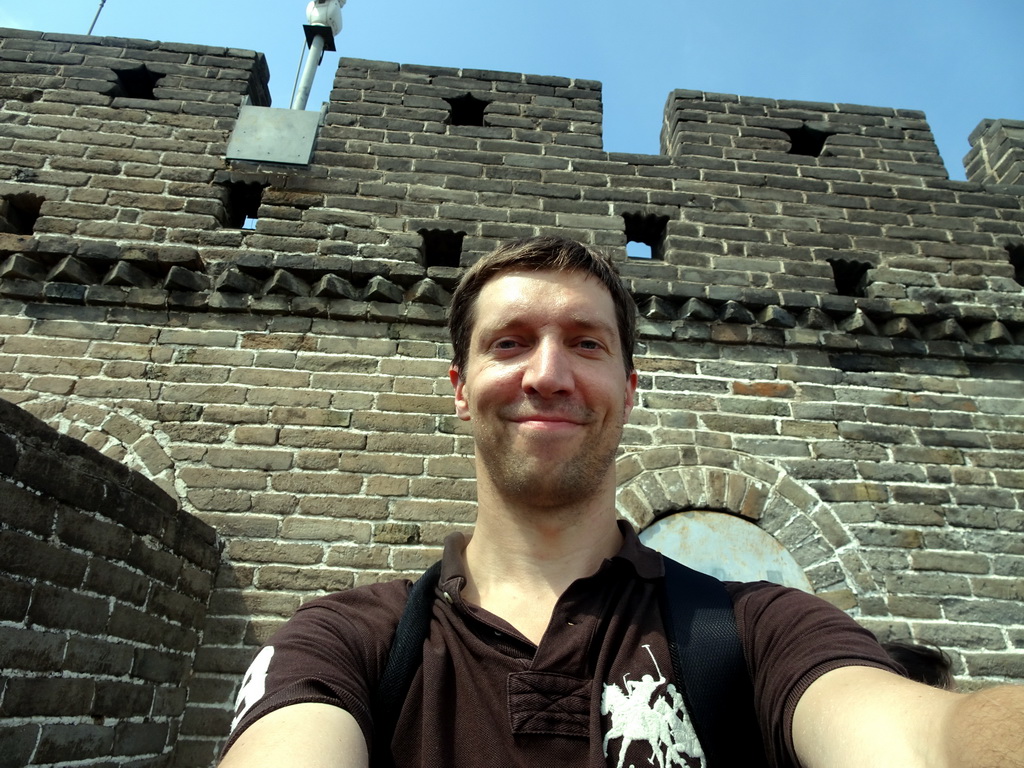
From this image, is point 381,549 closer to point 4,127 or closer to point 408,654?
point 408,654

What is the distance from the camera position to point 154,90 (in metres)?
5.15

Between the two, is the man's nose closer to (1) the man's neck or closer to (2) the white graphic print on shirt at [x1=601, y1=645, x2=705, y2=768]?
(1) the man's neck

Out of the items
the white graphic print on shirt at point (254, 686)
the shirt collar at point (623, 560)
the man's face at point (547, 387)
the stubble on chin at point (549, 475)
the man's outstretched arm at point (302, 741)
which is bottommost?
the man's outstretched arm at point (302, 741)

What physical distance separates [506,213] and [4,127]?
393 cm

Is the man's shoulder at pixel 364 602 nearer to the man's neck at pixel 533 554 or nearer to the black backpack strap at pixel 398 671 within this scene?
the black backpack strap at pixel 398 671

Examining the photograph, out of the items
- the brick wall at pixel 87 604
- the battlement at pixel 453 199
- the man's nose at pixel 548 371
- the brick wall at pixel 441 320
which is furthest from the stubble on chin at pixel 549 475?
the battlement at pixel 453 199

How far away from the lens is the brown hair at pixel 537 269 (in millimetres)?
1882

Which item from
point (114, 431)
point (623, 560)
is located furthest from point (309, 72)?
point (623, 560)

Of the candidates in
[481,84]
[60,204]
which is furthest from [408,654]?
[481,84]

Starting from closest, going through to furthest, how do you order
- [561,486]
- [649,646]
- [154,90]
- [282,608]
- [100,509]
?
[649,646]
[561,486]
[100,509]
[282,608]
[154,90]

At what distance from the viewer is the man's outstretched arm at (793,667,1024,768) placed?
0.91m

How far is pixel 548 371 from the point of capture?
1.65m

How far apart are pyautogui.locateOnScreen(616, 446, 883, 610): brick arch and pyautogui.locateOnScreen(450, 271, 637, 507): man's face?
205cm

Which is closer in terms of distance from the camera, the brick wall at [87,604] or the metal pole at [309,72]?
the brick wall at [87,604]
